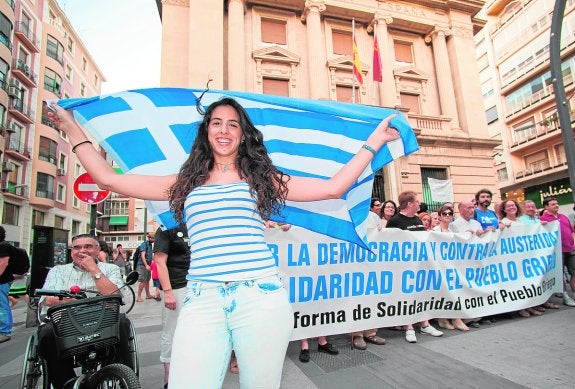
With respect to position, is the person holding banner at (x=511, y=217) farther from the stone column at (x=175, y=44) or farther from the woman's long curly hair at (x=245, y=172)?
the stone column at (x=175, y=44)

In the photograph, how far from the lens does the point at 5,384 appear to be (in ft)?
12.2

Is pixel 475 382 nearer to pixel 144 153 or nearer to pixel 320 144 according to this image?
pixel 320 144

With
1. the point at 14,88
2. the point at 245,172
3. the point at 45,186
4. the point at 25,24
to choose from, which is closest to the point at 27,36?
the point at 25,24

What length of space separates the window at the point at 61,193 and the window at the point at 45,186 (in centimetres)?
122

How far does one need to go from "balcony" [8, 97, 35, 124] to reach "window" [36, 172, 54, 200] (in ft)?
15.4

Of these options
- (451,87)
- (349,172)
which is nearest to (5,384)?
(349,172)

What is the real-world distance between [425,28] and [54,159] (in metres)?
32.9

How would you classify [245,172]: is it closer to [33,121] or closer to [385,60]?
[385,60]

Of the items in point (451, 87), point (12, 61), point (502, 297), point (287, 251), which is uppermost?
point (12, 61)

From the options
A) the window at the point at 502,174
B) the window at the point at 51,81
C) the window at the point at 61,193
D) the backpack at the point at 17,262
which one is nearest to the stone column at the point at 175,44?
the backpack at the point at 17,262

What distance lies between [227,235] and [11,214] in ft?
109

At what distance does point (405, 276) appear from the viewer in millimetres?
4844

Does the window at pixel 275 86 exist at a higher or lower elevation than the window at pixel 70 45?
lower

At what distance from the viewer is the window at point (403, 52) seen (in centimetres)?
2063
